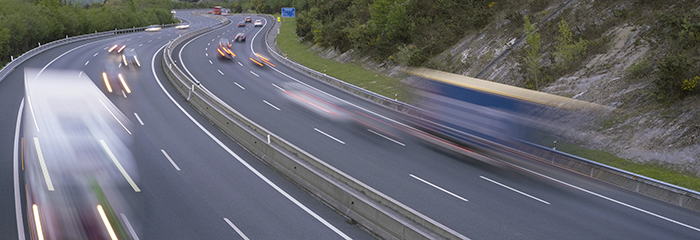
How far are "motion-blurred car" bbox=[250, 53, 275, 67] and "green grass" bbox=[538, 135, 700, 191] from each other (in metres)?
29.8

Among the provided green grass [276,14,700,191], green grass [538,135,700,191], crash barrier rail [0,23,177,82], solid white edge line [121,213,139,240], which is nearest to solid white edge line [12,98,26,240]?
solid white edge line [121,213,139,240]

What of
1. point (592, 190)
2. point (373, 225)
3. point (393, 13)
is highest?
point (393, 13)

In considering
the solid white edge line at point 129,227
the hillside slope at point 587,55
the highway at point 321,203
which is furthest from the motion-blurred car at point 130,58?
the solid white edge line at point 129,227

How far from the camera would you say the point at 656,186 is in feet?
51.8

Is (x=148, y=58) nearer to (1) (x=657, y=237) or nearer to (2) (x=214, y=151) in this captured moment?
(2) (x=214, y=151)

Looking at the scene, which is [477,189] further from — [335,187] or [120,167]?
[120,167]

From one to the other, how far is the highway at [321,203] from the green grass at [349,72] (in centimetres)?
682

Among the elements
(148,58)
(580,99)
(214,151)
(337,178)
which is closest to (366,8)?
(148,58)

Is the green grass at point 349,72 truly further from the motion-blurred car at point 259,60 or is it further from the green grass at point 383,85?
the motion-blurred car at point 259,60

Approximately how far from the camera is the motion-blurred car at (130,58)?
40969 millimetres

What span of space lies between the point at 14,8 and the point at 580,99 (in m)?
67.4

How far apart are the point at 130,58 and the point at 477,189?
3887cm

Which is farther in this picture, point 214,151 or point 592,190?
point 214,151

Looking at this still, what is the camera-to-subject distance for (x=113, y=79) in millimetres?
33656
